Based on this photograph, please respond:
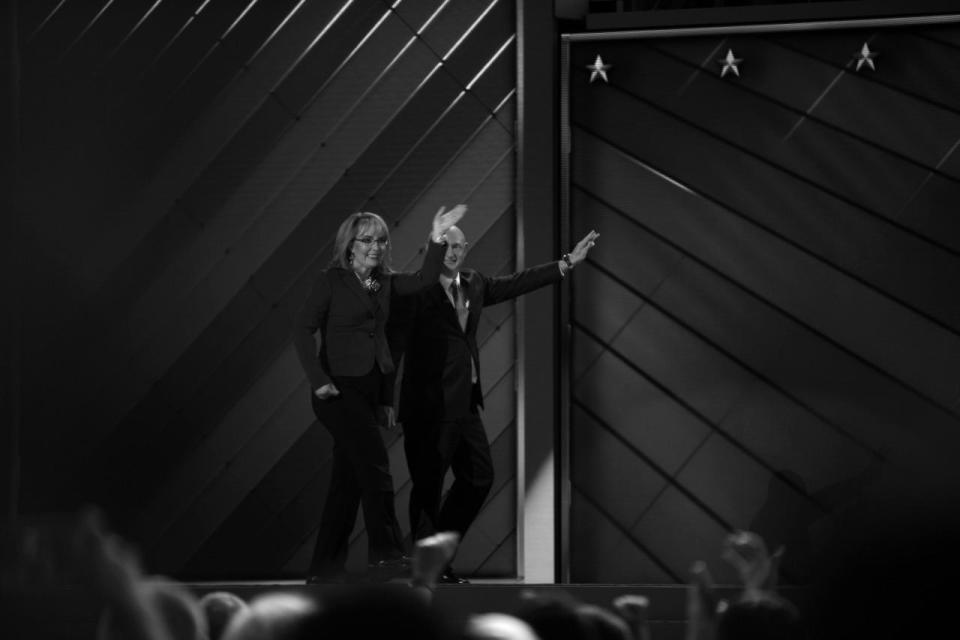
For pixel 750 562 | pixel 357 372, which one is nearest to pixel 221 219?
pixel 357 372

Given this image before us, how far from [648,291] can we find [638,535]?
110cm

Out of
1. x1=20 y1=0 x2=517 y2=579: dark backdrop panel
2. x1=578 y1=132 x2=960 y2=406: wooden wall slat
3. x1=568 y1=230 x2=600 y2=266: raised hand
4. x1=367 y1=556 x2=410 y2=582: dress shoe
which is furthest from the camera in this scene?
x1=20 y1=0 x2=517 y2=579: dark backdrop panel

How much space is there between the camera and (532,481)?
18.0ft

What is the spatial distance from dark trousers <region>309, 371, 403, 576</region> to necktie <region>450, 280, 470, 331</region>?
462mm

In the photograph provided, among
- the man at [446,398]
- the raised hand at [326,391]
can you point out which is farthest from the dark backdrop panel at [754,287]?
the raised hand at [326,391]

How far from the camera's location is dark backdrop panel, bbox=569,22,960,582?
538 cm

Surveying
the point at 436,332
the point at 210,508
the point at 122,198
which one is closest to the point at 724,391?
the point at 436,332

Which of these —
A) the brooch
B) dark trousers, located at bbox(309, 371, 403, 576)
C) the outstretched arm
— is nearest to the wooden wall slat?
the outstretched arm

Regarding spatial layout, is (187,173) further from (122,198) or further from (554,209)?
(554,209)

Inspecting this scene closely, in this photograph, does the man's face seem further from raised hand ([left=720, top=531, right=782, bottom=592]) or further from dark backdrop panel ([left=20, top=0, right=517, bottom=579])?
raised hand ([left=720, top=531, right=782, bottom=592])

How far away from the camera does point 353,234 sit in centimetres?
474

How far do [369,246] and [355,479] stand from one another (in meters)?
0.90

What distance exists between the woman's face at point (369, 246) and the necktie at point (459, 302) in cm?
35

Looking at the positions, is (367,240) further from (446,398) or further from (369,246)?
(446,398)
